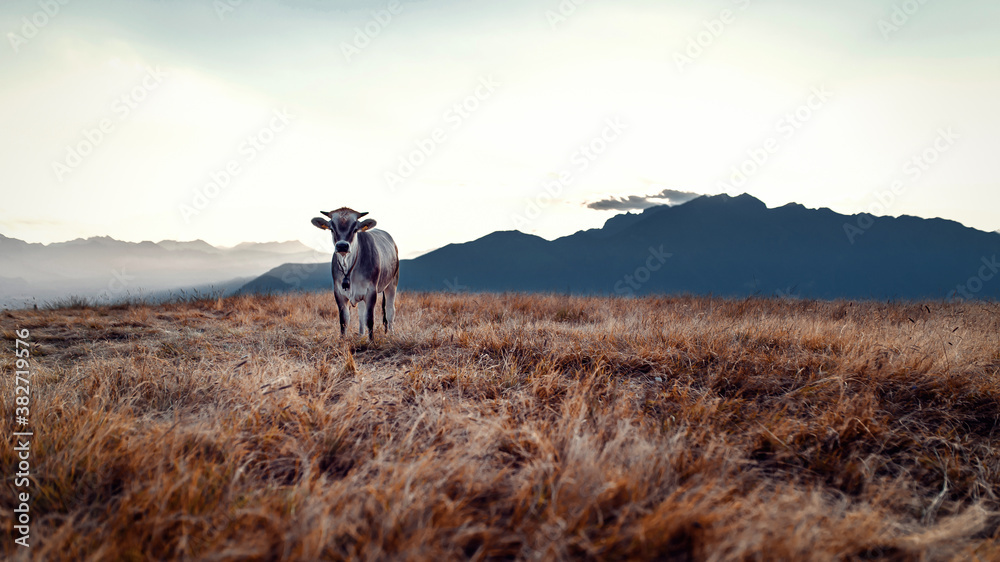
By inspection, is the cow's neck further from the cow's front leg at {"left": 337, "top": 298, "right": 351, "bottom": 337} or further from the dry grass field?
the dry grass field

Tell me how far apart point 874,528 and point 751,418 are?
1.54 metres

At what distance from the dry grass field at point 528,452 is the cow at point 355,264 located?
1428mm

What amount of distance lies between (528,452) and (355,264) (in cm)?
554

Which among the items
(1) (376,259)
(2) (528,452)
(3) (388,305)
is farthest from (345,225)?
(2) (528,452)

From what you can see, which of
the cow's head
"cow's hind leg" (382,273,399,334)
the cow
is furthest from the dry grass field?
"cow's hind leg" (382,273,399,334)

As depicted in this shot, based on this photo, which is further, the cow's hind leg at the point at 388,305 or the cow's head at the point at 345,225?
the cow's hind leg at the point at 388,305

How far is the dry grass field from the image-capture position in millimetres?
2014

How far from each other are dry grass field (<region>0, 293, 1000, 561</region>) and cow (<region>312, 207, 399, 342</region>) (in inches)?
56.2

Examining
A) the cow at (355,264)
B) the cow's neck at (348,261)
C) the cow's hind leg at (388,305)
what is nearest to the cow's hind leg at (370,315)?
the cow at (355,264)

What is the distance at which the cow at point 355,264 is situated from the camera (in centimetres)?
697

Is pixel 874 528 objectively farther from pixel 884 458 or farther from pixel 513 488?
pixel 513 488

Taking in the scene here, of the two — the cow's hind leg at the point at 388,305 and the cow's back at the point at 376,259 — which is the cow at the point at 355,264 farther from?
the cow's hind leg at the point at 388,305

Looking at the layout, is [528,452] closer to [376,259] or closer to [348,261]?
[348,261]

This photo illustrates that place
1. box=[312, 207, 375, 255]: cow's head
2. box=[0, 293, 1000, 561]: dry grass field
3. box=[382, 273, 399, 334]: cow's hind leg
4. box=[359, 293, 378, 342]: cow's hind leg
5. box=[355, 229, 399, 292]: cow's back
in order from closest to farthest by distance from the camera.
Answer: box=[0, 293, 1000, 561]: dry grass field → box=[312, 207, 375, 255]: cow's head → box=[359, 293, 378, 342]: cow's hind leg → box=[355, 229, 399, 292]: cow's back → box=[382, 273, 399, 334]: cow's hind leg
